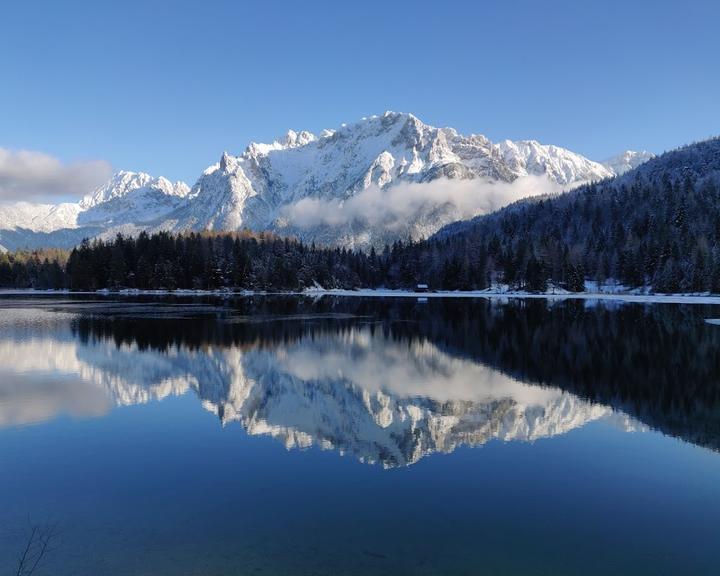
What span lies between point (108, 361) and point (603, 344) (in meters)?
43.5

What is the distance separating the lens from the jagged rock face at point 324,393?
2398cm

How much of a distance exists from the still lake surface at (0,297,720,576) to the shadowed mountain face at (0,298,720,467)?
0.68 feet

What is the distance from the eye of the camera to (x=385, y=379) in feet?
118

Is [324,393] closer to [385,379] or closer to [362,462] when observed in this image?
[385,379]

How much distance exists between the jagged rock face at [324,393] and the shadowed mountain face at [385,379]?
11cm

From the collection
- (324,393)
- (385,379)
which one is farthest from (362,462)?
(385,379)

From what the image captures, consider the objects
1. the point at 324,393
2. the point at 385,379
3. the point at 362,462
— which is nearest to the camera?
the point at 362,462

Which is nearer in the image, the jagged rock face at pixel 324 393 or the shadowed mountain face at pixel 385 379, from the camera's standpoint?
the jagged rock face at pixel 324 393

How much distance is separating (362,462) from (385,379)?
15727mm

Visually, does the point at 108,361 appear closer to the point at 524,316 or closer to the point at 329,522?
the point at 329,522

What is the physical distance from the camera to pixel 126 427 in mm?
25234

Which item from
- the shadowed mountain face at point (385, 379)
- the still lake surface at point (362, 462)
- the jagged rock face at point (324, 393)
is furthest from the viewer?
the shadowed mountain face at point (385, 379)

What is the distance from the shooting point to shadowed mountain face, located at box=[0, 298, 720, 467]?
82.2ft

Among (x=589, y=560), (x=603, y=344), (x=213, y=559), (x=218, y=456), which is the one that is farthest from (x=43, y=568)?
(x=603, y=344)
